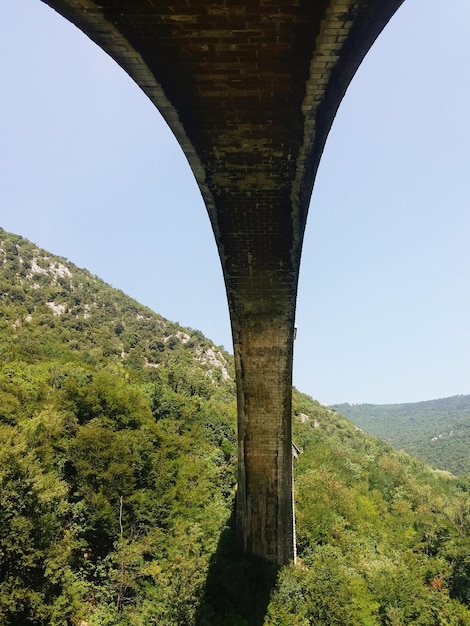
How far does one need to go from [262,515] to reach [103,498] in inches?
260

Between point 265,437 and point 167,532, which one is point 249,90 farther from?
point 167,532

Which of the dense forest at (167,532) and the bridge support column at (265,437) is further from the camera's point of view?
the dense forest at (167,532)

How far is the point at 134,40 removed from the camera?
378cm

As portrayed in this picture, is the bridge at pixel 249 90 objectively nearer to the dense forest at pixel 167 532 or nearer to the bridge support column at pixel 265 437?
the bridge support column at pixel 265 437

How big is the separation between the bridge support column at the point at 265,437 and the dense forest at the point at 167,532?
1.14 metres

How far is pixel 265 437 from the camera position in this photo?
38.6ft

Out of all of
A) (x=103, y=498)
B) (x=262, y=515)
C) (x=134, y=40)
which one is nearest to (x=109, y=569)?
(x=103, y=498)

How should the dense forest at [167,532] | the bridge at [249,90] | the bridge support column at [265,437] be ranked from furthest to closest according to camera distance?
the dense forest at [167,532] < the bridge support column at [265,437] < the bridge at [249,90]

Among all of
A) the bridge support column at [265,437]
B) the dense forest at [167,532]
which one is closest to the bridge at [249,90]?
the bridge support column at [265,437]

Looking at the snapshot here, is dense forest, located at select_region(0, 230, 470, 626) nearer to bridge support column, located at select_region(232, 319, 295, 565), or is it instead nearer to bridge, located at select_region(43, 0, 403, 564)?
bridge support column, located at select_region(232, 319, 295, 565)

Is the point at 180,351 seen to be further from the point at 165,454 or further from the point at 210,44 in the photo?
the point at 210,44

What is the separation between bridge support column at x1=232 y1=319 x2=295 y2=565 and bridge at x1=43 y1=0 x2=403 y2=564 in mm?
1232

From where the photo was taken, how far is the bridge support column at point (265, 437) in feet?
29.7

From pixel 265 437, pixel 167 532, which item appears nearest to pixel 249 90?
pixel 265 437
